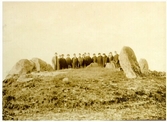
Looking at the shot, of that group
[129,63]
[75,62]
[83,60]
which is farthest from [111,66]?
[75,62]

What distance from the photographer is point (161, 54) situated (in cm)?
478

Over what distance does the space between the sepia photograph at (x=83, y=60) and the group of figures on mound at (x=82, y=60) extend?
17 millimetres

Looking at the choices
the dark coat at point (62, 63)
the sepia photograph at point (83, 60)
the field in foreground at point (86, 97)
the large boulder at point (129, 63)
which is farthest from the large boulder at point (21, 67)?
the large boulder at point (129, 63)

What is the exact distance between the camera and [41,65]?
4855 mm

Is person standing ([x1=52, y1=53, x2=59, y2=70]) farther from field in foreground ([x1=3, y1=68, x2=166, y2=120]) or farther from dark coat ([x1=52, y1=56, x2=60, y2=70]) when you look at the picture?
field in foreground ([x1=3, y1=68, x2=166, y2=120])

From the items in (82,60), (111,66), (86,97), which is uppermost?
(82,60)

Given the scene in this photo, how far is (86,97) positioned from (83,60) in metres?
0.64

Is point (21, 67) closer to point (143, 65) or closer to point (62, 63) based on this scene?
point (62, 63)

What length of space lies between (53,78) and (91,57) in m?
0.73

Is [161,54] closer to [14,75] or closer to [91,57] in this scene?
[91,57]

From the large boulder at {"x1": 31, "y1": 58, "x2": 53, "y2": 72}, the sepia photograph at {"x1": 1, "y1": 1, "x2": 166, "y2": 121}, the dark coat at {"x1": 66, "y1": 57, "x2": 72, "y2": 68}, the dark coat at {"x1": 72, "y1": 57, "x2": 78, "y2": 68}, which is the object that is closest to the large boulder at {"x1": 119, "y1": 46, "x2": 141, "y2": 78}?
the sepia photograph at {"x1": 1, "y1": 1, "x2": 166, "y2": 121}

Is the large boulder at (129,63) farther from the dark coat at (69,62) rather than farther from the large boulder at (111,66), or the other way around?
the dark coat at (69,62)

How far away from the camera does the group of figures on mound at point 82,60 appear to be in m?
4.88

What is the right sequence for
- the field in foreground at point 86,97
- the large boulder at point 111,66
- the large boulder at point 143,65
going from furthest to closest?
the large boulder at point 111,66, the large boulder at point 143,65, the field in foreground at point 86,97
